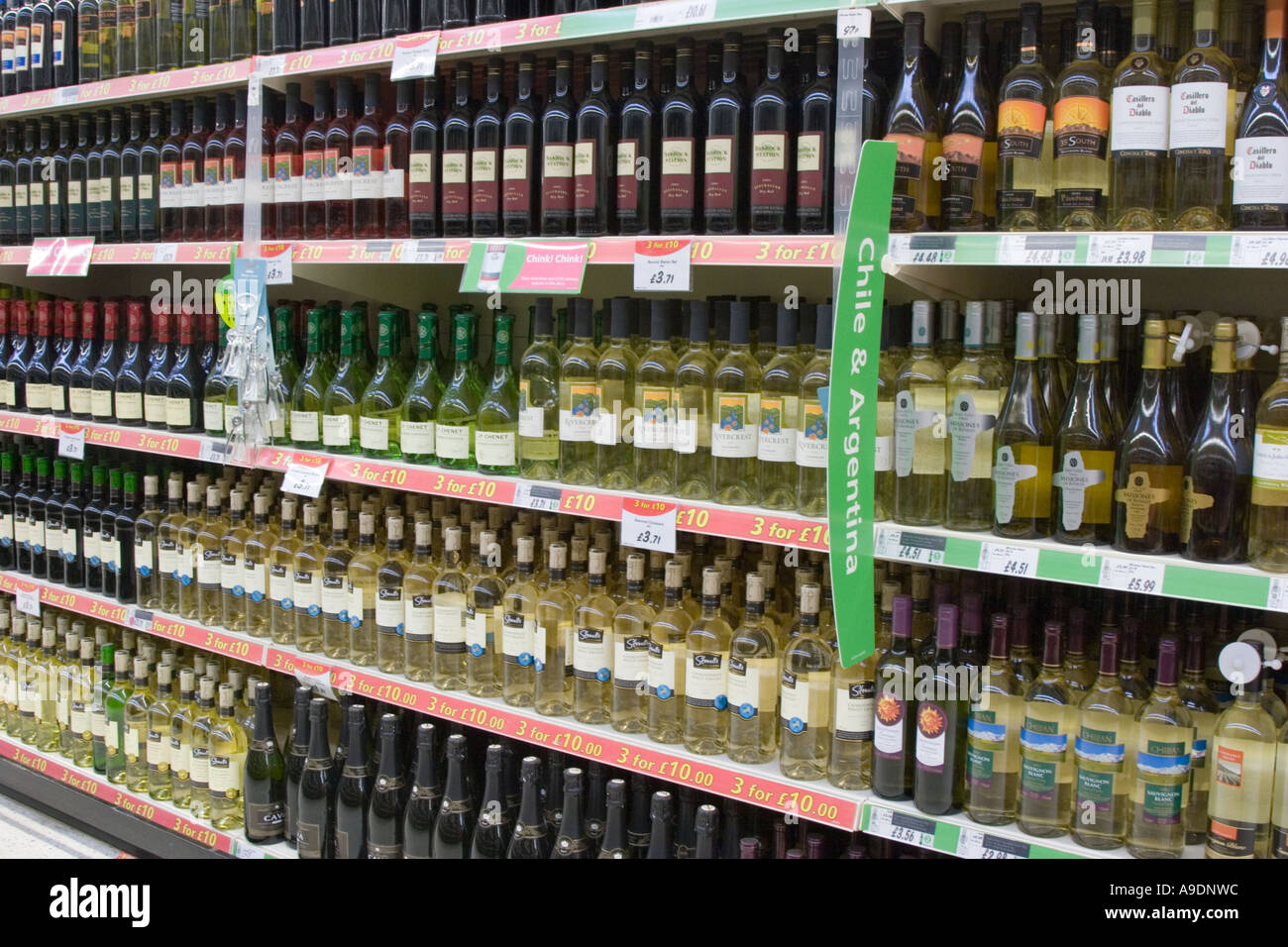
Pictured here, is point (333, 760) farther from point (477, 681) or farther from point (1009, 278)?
point (1009, 278)

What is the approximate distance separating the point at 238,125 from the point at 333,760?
170 centimetres

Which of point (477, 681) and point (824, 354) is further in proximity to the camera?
point (477, 681)

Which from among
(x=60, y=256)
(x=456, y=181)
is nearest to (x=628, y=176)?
(x=456, y=181)

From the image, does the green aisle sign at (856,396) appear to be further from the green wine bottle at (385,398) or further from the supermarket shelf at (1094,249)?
the green wine bottle at (385,398)

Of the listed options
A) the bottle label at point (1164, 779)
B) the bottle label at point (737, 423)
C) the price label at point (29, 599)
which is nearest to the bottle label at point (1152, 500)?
the bottle label at point (1164, 779)

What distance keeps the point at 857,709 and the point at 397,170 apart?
1.66 m

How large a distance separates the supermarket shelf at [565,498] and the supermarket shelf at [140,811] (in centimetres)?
98

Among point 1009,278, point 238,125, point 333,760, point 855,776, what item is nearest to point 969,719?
point 855,776

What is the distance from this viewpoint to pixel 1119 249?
5.74 ft

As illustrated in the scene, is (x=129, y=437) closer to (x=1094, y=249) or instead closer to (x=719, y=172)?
(x=719, y=172)

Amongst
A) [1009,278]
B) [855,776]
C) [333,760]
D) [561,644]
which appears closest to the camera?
[855,776]
